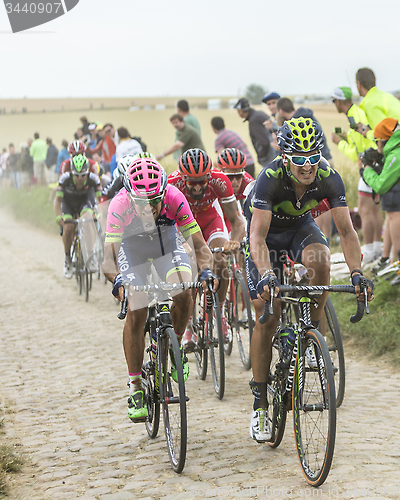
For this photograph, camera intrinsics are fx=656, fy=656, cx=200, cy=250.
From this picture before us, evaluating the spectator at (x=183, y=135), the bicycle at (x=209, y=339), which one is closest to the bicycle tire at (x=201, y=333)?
the bicycle at (x=209, y=339)

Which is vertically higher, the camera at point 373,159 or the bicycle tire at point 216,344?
the camera at point 373,159

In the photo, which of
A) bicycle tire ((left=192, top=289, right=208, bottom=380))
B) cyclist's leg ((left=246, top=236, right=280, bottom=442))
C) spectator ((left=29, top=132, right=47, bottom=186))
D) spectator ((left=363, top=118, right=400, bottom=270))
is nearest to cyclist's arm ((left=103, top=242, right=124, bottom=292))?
cyclist's leg ((left=246, top=236, right=280, bottom=442))

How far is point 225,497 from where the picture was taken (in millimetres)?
4012

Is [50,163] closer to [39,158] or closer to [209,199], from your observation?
→ [39,158]

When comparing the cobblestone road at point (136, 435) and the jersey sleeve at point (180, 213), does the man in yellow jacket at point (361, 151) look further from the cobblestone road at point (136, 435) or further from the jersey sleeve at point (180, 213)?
the jersey sleeve at point (180, 213)

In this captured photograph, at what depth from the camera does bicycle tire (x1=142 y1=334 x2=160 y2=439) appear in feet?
16.1

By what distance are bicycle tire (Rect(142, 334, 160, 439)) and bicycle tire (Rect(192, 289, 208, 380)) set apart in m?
1.70

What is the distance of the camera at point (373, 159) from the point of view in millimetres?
7902

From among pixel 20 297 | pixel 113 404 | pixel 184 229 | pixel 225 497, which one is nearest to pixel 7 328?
pixel 20 297

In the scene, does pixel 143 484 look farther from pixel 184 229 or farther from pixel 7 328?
pixel 7 328

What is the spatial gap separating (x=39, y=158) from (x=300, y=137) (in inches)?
986

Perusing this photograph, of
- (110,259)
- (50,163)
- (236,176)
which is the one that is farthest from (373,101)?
(50,163)

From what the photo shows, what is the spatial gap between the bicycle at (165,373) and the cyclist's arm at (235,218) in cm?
235

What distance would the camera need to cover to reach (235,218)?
23.9 ft
